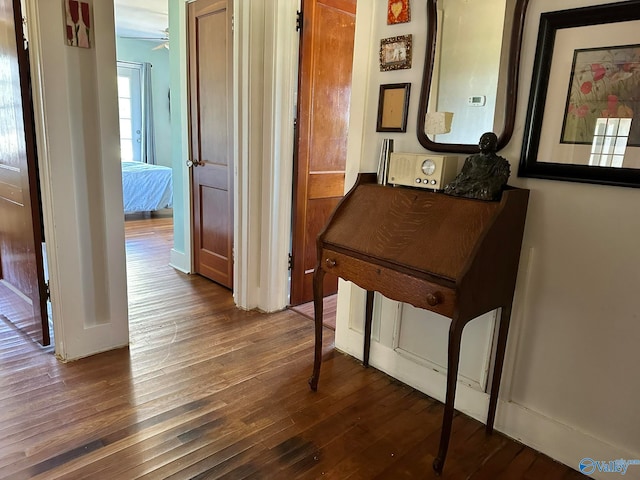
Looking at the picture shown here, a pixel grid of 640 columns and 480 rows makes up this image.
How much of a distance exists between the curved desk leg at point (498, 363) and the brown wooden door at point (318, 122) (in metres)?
1.60

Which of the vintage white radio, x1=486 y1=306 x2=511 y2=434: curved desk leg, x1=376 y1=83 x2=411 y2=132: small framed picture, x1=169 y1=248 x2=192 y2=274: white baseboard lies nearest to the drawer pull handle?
x1=486 y1=306 x2=511 y2=434: curved desk leg

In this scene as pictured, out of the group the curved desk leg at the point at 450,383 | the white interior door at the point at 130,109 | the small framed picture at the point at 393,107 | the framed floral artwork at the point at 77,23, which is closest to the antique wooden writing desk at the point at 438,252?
the curved desk leg at the point at 450,383

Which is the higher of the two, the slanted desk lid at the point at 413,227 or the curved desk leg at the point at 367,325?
the slanted desk lid at the point at 413,227

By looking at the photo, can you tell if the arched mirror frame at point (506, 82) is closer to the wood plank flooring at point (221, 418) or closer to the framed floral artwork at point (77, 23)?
the wood plank flooring at point (221, 418)

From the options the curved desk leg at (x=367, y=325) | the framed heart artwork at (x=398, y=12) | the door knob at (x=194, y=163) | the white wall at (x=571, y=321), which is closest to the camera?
the white wall at (x=571, y=321)

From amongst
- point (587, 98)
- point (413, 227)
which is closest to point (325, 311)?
point (413, 227)

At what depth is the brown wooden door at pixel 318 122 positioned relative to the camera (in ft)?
9.36

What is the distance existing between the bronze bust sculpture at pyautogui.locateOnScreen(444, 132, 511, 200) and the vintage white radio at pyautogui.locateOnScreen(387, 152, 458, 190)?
0.11 m

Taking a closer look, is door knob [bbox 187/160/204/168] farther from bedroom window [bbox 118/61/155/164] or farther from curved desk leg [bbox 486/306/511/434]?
bedroom window [bbox 118/61/155/164]

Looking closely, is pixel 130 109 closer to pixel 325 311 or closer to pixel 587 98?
pixel 325 311

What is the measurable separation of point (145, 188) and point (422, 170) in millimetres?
4701

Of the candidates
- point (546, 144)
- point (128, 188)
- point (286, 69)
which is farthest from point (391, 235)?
point (128, 188)

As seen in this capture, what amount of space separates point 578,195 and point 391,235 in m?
0.69

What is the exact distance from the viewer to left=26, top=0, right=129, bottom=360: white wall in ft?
6.70
